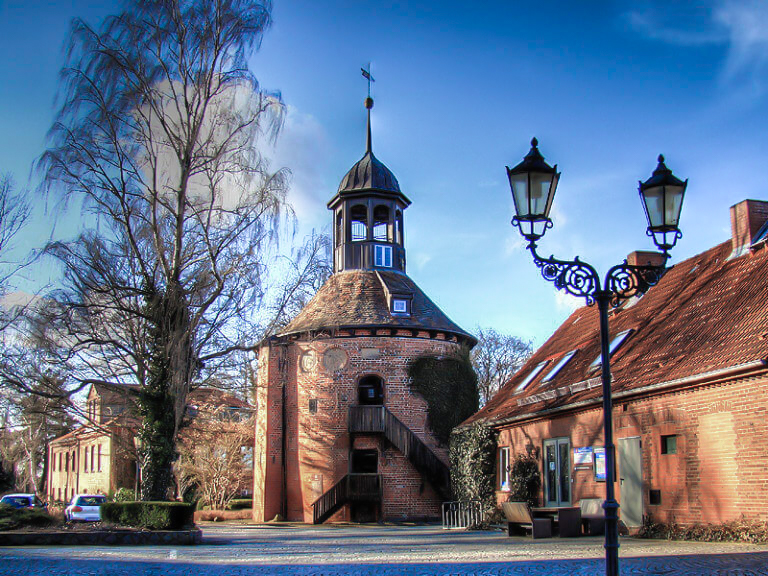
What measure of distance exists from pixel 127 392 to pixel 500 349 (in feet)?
130

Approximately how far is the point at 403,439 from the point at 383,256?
335 inches

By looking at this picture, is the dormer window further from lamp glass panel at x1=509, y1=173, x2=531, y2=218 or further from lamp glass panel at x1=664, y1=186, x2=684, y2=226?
lamp glass panel at x1=509, y1=173, x2=531, y2=218

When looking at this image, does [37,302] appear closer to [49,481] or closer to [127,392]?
[127,392]

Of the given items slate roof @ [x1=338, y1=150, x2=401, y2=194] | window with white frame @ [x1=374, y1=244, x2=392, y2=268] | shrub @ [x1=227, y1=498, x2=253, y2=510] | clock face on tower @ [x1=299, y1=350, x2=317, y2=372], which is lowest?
shrub @ [x1=227, y1=498, x2=253, y2=510]

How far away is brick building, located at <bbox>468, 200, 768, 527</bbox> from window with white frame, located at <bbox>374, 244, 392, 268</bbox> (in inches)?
549

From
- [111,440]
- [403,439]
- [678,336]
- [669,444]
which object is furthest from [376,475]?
[669,444]

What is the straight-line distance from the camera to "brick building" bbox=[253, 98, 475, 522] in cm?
3084

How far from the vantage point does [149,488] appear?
789 inches

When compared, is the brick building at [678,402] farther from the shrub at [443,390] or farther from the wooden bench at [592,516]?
the shrub at [443,390]

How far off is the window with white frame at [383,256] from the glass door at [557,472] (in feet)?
53.5

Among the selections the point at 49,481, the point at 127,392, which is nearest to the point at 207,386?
the point at 127,392

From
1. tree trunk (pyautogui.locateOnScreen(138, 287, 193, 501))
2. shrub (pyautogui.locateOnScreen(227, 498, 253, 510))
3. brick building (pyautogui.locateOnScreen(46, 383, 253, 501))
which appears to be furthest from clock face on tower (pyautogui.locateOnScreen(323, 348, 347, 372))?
shrub (pyautogui.locateOnScreen(227, 498, 253, 510))

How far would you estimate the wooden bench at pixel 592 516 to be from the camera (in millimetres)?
16250

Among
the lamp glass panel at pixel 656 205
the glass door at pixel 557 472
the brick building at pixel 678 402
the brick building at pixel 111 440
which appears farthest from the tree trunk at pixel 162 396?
the lamp glass panel at pixel 656 205
